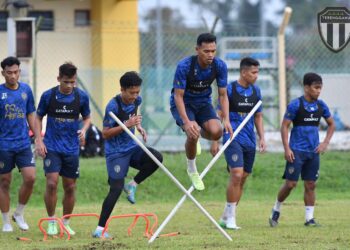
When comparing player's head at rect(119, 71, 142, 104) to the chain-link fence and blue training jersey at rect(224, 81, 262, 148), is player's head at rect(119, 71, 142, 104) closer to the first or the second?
blue training jersey at rect(224, 81, 262, 148)

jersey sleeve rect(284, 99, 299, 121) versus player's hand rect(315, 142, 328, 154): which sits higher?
jersey sleeve rect(284, 99, 299, 121)

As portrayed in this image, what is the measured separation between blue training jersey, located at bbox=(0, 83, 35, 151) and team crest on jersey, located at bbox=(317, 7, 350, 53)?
13.1ft

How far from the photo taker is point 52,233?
44.7 feet

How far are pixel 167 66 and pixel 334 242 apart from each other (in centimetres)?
1431

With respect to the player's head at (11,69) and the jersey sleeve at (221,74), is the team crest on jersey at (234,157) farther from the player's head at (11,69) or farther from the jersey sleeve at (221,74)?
the player's head at (11,69)

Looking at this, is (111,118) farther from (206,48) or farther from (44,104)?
(206,48)

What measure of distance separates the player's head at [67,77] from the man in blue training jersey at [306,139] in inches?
121

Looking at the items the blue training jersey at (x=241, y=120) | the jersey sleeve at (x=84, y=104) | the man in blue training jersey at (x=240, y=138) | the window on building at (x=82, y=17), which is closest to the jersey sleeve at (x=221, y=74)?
the man in blue training jersey at (x=240, y=138)

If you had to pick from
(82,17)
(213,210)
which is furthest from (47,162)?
(82,17)

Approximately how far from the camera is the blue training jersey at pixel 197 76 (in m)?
12.7

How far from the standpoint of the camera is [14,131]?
554 inches

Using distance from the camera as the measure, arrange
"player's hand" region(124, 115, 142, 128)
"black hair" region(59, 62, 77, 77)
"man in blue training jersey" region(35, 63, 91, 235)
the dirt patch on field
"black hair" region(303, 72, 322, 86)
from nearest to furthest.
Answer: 1. the dirt patch on field
2. "player's hand" region(124, 115, 142, 128)
3. "black hair" region(59, 62, 77, 77)
4. "man in blue training jersey" region(35, 63, 91, 235)
5. "black hair" region(303, 72, 322, 86)

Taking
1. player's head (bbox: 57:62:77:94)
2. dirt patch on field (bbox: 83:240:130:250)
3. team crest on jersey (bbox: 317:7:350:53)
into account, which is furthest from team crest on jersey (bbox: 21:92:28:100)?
team crest on jersey (bbox: 317:7:350:53)

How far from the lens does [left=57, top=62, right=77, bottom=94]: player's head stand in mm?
13427
